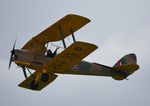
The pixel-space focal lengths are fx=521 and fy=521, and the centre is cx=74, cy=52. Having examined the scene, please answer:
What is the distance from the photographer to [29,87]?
25.5 m

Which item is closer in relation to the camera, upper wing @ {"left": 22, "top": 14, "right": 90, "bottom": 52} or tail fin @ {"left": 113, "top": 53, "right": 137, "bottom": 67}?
upper wing @ {"left": 22, "top": 14, "right": 90, "bottom": 52}

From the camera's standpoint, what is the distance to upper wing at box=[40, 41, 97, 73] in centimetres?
2129

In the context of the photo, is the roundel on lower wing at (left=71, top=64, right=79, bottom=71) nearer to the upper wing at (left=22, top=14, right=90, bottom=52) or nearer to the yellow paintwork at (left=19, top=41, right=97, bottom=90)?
the yellow paintwork at (left=19, top=41, right=97, bottom=90)

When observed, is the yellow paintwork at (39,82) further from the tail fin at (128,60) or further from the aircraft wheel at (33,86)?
the tail fin at (128,60)

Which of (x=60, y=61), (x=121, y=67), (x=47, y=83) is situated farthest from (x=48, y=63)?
(x=121, y=67)

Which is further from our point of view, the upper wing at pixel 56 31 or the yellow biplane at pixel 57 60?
the upper wing at pixel 56 31

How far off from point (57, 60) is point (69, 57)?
68 centimetres

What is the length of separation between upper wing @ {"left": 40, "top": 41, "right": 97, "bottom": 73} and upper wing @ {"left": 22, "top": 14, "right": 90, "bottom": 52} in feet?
5.39

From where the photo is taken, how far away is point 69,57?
22422mm

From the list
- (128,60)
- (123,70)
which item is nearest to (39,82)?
(123,70)

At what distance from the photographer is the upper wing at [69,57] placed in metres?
21.3

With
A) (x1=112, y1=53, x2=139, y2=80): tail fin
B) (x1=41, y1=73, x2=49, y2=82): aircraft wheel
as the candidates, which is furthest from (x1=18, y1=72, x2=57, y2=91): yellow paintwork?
(x1=112, y1=53, x2=139, y2=80): tail fin

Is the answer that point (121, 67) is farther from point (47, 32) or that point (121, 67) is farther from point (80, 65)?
point (47, 32)

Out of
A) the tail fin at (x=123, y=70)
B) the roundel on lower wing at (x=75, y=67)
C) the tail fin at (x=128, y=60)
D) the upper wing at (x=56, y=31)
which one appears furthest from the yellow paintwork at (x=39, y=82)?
the tail fin at (x=128, y=60)
